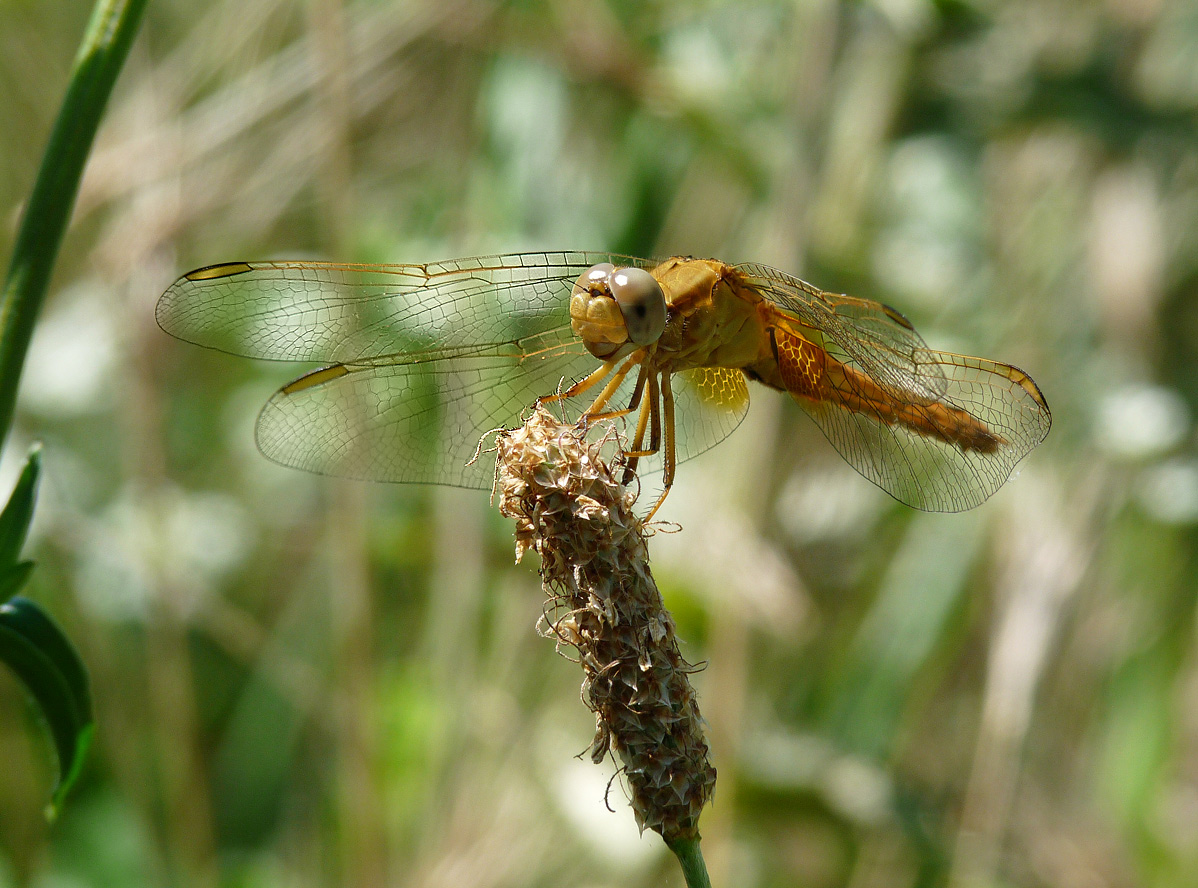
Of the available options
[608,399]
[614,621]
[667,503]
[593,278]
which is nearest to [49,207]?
[614,621]

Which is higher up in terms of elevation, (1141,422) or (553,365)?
(1141,422)

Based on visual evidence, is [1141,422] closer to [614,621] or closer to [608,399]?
[608,399]

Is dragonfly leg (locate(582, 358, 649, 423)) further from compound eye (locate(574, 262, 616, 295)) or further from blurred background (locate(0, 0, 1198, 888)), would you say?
blurred background (locate(0, 0, 1198, 888))

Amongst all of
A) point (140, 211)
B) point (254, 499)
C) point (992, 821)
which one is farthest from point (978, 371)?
point (254, 499)

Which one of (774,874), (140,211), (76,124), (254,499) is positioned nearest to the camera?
(76,124)

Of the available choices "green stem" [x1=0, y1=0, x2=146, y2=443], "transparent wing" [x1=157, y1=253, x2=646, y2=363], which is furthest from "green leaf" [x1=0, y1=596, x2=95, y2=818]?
"transparent wing" [x1=157, y1=253, x2=646, y2=363]

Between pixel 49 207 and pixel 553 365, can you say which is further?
pixel 553 365

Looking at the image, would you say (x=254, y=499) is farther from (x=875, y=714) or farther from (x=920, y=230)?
(x=920, y=230)

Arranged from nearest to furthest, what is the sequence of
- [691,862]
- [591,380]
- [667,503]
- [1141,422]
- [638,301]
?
[691,862]
[638,301]
[591,380]
[1141,422]
[667,503]
